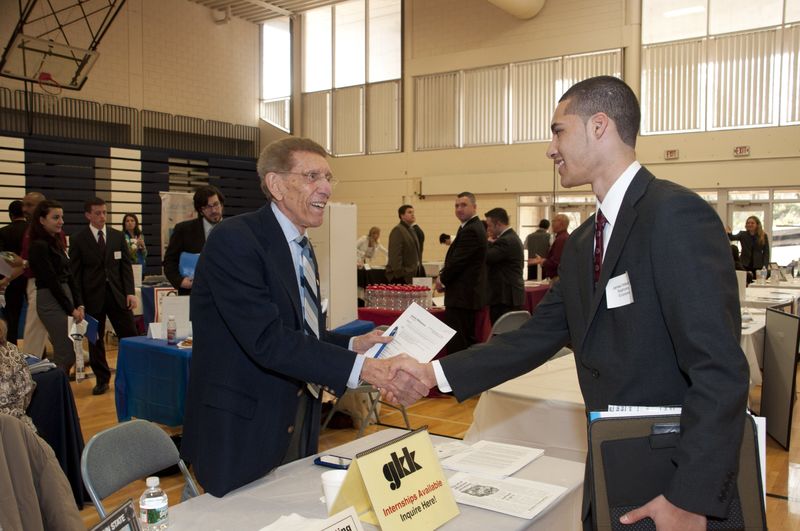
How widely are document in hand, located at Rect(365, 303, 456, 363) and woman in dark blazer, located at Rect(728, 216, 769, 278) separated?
9.06 m

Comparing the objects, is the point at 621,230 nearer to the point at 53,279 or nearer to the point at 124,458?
the point at 124,458

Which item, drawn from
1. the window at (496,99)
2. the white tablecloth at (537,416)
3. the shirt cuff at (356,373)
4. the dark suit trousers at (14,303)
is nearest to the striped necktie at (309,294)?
the shirt cuff at (356,373)

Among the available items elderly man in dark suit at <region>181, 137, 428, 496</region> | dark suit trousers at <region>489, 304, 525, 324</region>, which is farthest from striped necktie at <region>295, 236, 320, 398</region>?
dark suit trousers at <region>489, 304, 525, 324</region>

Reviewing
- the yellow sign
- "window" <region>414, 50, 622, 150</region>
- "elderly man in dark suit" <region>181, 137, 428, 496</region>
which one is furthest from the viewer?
"window" <region>414, 50, 622, 150</region>

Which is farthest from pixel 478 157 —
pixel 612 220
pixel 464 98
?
pixel 612 220

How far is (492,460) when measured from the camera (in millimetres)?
2174

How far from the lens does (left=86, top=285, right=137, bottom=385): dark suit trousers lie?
6227 mm

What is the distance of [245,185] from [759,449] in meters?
15.1

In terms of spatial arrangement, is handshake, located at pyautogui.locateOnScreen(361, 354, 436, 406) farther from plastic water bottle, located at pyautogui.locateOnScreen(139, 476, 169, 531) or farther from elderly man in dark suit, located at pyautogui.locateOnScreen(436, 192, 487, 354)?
elderly man in dark suit, located at pyautogui.locateOnScreen(436, 192, 487, 354)

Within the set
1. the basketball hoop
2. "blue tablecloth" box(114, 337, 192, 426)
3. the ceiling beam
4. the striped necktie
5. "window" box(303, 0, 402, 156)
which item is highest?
the ceiling beam

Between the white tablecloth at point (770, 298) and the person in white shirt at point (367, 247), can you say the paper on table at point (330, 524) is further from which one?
the person in white shirt at point (367, 247)

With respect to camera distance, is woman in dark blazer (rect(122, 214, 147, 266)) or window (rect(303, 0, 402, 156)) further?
window (rect(303, 0, 402, 156))

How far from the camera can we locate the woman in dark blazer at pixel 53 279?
5594 mm

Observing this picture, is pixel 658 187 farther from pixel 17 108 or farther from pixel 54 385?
pixel 17 108
